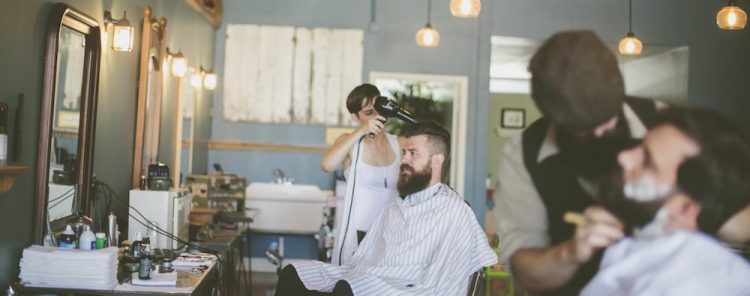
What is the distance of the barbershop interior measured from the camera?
3.55ft

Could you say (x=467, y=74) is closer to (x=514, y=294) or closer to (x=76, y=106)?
(x=514, y=294)

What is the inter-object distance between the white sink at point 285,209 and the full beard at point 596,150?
17.9ft

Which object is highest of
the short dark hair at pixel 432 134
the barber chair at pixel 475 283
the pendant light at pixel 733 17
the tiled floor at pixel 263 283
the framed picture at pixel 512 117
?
the pendant light at pixel 733 17

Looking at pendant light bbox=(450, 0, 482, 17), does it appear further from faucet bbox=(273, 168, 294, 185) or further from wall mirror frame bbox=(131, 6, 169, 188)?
faucet bbox=(273, 168, 294, 185)

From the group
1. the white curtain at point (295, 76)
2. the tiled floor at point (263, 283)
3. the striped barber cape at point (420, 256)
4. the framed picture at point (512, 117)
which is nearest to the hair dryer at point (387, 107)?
the striped barber cape at point (420, 256)

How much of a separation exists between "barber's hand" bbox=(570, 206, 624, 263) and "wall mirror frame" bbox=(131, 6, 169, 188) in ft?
11.5

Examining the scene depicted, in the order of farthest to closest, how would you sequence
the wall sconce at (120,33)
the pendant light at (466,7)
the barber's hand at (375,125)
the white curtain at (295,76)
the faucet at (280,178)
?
1. the white curtain at (295,76)
2. the faucet at (280,178)
3. the pendant light at (466,7)
4. the wall sconce at (120,33)
5. the barber's hand at (375,125)

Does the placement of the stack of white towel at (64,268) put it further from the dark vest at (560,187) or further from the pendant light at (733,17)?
the pendant light at (733,17)

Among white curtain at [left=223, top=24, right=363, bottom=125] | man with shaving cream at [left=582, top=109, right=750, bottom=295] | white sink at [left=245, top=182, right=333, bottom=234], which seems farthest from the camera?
white curtain at [left=223, top=24, right=363, bottom=125]

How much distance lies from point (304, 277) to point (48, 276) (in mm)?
936

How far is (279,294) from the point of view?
2.83 meters

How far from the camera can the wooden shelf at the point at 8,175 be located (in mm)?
2439

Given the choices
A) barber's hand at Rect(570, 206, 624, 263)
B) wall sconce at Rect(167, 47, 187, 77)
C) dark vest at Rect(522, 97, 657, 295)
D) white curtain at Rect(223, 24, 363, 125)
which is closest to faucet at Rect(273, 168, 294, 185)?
white curtain at Rect(223, 24, 363, 125)

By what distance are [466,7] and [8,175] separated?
349cm
